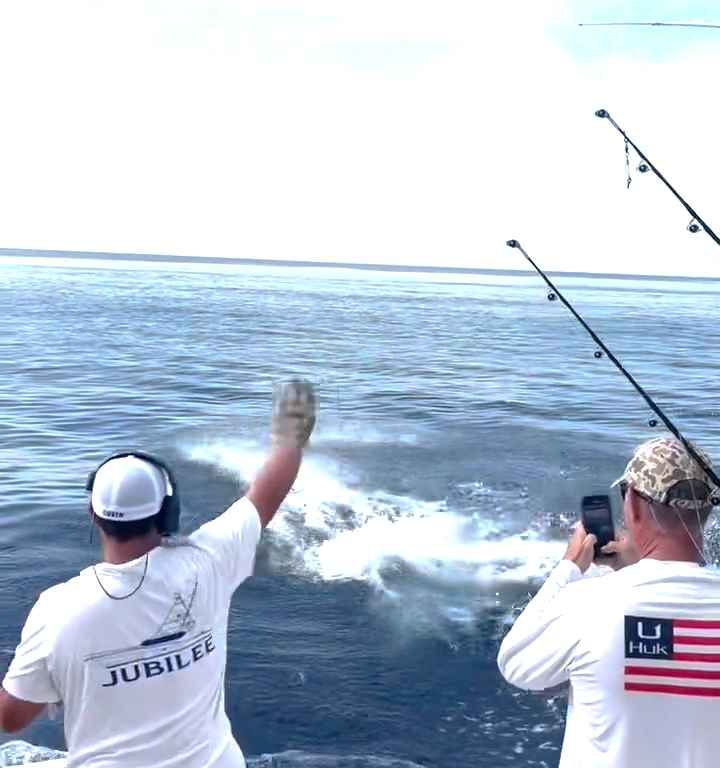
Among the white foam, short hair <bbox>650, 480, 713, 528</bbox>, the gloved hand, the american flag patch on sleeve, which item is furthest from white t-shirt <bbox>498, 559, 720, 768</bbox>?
the white foam

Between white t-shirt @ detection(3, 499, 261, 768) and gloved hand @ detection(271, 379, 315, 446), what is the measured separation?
1.85ft

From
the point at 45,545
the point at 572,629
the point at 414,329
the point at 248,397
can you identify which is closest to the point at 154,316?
the point at 414,329

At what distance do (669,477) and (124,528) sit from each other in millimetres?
1539

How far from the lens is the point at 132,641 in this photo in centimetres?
243

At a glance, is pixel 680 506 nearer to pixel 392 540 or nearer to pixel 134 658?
A: pixel 134 658

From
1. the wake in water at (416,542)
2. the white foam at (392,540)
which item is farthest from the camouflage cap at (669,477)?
the white foam at (392,540)

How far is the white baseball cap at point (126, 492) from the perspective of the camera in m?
2.48

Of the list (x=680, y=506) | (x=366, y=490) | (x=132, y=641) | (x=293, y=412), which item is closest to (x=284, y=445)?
(x=293, y=412)

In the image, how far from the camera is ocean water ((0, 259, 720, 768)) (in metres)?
6.32

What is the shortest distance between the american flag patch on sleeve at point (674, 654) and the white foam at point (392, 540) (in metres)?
6.16

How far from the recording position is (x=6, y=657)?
6789 millimetres

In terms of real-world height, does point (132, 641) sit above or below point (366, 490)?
above

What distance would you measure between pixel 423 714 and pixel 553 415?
478 inches

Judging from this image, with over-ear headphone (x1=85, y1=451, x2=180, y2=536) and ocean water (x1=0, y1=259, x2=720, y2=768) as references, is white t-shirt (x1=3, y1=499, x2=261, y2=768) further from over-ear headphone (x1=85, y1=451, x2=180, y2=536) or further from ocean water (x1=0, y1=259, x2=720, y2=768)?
ocean water (x1=0, y1=259, x2=720, y2=768)
